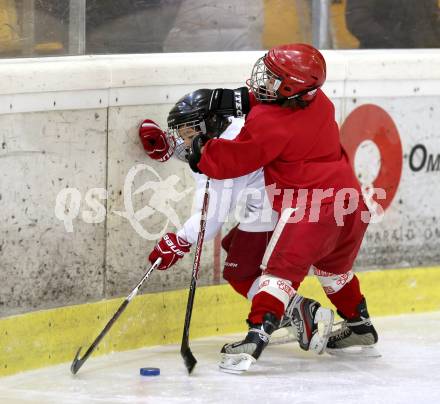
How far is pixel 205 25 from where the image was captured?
5.43m

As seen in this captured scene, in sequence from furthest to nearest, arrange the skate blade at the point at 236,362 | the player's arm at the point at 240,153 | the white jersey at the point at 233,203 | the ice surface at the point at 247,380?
the white jersey at the point at 233,203
the skate blade at the point at 236,362
the player's arm at the point at 240,153
the ice surface at the point at 247,380

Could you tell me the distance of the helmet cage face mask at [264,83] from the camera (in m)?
4.57

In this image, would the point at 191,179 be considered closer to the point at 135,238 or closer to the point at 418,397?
the point at 135,238

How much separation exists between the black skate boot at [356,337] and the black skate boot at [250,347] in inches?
20.4

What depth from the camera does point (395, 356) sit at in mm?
5039

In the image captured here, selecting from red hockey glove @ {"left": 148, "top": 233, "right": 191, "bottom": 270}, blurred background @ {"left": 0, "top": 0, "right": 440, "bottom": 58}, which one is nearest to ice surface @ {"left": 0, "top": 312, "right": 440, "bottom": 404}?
red hockey glove @ {"left": 148, "top": 233, "right": 191, "bottom": 270}

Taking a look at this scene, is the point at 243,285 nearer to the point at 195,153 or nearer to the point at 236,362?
the point at 236,362

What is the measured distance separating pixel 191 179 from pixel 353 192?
0.77 meters

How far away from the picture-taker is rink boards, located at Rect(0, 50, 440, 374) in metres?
4.57

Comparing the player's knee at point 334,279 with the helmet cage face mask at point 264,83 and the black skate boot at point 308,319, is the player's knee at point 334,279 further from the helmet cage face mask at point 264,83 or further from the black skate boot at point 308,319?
the helmet cage face mask at point 264,83

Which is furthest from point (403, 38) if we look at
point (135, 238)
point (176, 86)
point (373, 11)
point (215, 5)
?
point (135, 238)

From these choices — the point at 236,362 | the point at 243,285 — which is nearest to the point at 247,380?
the point at 236,362

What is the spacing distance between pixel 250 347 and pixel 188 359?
0.24 metres

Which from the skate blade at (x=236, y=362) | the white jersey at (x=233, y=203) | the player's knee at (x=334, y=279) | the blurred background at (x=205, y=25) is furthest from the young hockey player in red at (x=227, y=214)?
the blurred background at (x=205, y=25)
